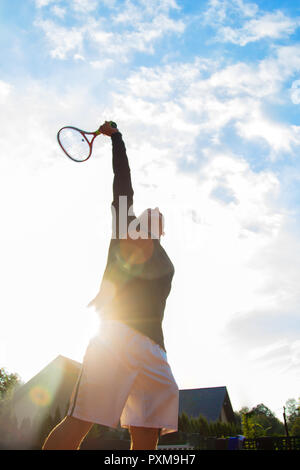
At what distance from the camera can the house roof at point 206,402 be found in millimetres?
33319

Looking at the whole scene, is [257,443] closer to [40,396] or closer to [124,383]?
[124,383]

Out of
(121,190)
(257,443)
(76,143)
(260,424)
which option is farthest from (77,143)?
(260,424)

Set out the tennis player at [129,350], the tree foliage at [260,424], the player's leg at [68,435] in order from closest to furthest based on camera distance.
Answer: the player's leg at [68,435] → the tennis player at [129,350] → the tree foliage at [260,424]

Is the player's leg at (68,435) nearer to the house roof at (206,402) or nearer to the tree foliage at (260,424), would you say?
the tree foliage at (260,424)

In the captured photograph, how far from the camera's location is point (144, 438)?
2.18 m

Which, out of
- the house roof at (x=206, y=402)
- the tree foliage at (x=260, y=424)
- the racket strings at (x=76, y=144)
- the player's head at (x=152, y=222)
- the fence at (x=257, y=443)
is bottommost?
the tree foliage at (x=260, y=424)

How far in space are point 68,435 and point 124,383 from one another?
0.42 metres

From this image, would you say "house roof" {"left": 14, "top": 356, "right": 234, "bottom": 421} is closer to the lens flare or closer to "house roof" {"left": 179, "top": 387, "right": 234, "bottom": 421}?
the lens flare

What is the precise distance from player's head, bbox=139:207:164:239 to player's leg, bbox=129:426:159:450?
142 cm

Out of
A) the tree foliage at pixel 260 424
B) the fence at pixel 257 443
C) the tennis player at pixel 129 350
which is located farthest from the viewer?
the tree foliage at pixel 260 424

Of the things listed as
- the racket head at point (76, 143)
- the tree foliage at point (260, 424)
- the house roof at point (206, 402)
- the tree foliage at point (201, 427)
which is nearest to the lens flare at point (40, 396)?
the tree foliage at point (201, 427)

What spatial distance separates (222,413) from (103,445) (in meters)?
21.3
